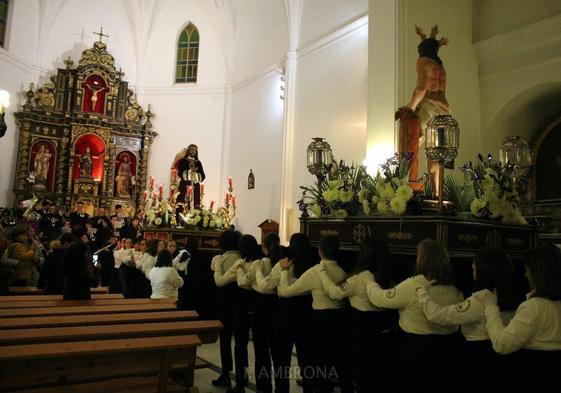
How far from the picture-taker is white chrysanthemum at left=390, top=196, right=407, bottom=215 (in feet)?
15.5

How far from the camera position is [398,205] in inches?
186

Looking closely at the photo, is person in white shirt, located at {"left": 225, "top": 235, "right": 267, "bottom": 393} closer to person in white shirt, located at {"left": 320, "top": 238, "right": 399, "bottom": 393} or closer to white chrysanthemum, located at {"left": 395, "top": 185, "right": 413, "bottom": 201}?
person in white shirt, located at {"left": 320, "top": 238, "right": 399, "bottom": 393}

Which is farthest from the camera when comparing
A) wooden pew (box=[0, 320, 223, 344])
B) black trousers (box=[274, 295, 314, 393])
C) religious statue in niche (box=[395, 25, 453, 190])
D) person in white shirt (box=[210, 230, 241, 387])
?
religious statue in niche (box=[395, 25, 453, 190])

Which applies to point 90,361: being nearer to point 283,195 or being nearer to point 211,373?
point 211,373

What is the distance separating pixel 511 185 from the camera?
506 cm

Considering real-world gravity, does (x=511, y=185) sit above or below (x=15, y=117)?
below

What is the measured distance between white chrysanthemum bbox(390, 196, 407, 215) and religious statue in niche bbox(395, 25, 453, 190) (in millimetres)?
3336

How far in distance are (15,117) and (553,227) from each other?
52.5 ft

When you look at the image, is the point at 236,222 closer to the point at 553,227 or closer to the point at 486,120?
the point at 486,120

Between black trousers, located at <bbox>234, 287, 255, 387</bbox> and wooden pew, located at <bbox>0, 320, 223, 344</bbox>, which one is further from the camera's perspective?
black trousers, located at <bbox>234, 287, 255, 387</bbox>

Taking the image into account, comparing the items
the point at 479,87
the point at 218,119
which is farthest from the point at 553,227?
the point at 218,119

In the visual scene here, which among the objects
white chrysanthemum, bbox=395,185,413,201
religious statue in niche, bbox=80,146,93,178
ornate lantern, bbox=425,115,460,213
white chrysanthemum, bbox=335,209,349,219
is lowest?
white chrysanthemum, bbox=335,209,349,219

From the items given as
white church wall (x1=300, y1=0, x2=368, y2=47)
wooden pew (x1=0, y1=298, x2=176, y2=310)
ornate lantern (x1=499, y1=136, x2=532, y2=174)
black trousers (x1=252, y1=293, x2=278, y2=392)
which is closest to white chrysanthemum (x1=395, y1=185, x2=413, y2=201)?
black trousers (x1=252, y1=293, x2=278, y2=392)

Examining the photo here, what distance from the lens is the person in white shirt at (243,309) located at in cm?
496
